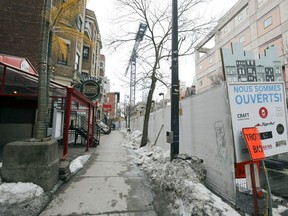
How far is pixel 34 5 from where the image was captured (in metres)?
12.2

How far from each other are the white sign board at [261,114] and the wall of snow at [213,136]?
6.9 inches

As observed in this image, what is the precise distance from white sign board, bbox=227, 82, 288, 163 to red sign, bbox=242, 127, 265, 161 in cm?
17

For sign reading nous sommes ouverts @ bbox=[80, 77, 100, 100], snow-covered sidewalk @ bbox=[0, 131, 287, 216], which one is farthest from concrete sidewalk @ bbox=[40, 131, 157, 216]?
sign reading nous sommes ouverts @ bbox=[80, 77, 100, 100]

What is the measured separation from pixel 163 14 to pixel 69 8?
23.5ft

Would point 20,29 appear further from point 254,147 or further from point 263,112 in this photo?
point 254,147

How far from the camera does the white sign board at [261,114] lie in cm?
342

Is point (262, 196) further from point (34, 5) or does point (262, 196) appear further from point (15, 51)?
point (34, 5)

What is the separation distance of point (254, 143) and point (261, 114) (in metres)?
0.73

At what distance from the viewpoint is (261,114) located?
139 inches

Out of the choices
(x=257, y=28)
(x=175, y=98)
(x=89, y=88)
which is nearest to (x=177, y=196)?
(x=175, y=98)

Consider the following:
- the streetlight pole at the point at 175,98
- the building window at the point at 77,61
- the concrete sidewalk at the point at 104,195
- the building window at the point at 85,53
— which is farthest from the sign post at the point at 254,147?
the building window at the point at 85,53

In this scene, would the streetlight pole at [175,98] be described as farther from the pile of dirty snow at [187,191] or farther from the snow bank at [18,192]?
the snow bank at [18,192]

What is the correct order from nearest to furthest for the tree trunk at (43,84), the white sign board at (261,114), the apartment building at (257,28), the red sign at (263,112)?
the white sign board at (261,114) → the red sign at (263,112) → the tree trunk at (43,84) → the apartment building at (257,28)

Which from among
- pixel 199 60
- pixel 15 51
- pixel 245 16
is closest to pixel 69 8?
pixel 15 51
